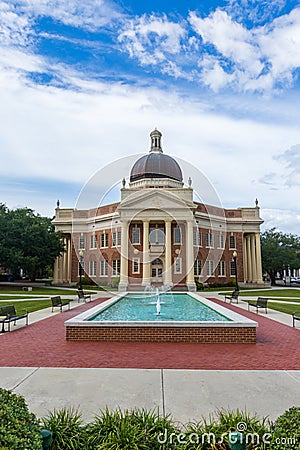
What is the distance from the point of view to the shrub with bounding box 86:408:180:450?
12.0ft

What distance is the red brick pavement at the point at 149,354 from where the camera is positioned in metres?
8.28

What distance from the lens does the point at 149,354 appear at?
30.5ft

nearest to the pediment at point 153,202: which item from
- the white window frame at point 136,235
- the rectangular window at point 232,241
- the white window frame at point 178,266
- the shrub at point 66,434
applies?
the white window frame at point 136,235

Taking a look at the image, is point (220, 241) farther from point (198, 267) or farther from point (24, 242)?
point (24, 242)

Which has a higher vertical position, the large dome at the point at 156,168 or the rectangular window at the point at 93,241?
the large dome at the point at 156,168

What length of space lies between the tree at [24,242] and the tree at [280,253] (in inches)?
1548

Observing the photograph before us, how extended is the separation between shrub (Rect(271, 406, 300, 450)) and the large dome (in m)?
53.1

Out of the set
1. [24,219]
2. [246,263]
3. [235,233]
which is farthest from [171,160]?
[24,219]

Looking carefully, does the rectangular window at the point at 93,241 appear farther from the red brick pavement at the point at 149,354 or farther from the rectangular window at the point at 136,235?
the red brick pavement at the point at 149,354

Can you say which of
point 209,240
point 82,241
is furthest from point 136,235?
point 82,241

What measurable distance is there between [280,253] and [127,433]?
6769 centimetres

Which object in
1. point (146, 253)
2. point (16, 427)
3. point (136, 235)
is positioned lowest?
point (16, 427)

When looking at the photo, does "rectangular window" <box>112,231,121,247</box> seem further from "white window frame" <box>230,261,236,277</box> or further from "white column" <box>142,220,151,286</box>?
"white window frame" <box>230,261,236,277</box>

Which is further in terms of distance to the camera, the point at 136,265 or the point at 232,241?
the point at 232,241
